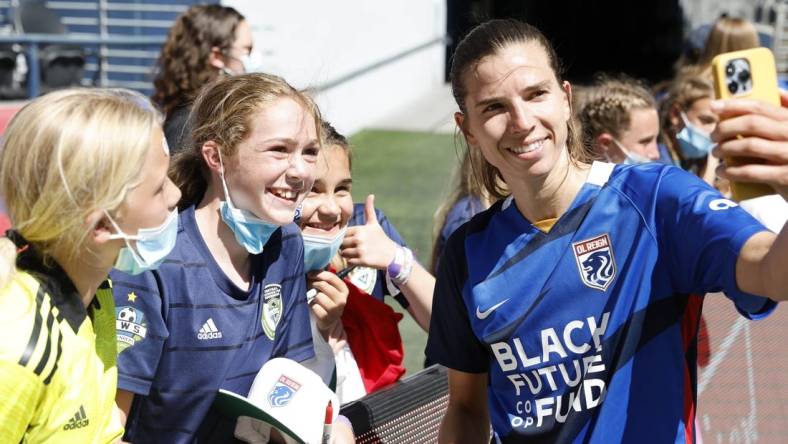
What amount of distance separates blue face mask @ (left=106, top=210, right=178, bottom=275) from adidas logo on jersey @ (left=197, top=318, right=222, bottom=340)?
1.26ft

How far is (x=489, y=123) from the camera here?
2.62 m

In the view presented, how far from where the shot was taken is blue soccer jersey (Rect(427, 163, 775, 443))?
241cm

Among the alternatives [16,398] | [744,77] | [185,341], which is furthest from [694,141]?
[16,398]

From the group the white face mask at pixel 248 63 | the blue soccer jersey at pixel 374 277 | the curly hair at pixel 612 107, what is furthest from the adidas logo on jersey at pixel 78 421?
the white face mask at pixel 248 63

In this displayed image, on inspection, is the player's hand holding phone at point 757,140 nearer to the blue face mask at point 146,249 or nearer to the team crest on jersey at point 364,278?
the blue face mask at point 146,249

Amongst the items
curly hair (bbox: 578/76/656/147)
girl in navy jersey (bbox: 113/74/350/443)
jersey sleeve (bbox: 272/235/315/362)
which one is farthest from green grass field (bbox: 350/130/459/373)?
girl in navy jersey (bbox: 113/74/350/443)

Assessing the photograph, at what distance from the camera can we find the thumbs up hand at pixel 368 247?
341 centimetres

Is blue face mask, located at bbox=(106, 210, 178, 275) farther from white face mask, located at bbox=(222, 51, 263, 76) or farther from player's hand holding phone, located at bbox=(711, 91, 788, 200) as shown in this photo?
white face mask, located at bbox=(222, 51, 263, 76)

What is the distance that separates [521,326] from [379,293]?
4.48 ft

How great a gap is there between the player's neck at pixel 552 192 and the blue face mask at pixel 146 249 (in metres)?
0.85

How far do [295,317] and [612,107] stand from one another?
2426 mm

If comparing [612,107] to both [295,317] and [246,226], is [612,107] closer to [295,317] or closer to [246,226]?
[295,317]


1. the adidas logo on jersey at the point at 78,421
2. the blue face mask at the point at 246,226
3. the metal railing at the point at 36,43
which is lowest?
the metal railing at the point at 36,43

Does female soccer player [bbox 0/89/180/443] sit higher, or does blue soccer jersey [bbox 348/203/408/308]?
female soccer player [bbox 0/89/180/443]
